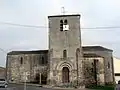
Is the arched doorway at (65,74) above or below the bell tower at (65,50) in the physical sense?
below

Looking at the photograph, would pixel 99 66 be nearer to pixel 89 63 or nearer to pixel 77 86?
pixel 89 63

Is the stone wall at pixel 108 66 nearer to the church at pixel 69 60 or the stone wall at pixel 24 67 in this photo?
the church at pixel 69 60

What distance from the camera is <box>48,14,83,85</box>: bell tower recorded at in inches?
1668

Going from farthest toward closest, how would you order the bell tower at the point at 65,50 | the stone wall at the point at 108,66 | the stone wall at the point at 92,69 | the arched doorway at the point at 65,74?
the stone wall at the point at 108,66, the stone wall at the point at 92,69, the arched doorway at the point at 65,74, the bell tower at the point at 65,50

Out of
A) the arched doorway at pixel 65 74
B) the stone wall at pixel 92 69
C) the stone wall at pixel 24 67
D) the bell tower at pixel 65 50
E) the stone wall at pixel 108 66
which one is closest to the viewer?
the bell tower at pixel 65 50

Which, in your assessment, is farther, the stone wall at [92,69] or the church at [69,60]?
the stone wall at [92,69]

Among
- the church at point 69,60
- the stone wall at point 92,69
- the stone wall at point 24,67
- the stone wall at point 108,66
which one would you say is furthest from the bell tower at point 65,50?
the stone wall at point 24,67

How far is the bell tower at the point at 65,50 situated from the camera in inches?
1668

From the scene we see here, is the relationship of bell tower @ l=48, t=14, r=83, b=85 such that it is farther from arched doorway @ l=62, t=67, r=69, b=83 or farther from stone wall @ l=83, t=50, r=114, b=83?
stone wall @ l=83, t=50, r=114, b=83

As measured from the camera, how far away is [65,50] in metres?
42.9

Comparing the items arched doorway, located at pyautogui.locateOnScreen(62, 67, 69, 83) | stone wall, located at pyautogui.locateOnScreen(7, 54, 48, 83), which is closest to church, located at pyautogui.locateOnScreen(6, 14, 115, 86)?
arched doorway, located at pyautogui.locateOnScreen(62, 67, 69, 83)

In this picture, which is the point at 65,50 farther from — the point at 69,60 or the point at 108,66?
the point at 108,66

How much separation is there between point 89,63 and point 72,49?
19.7 feet

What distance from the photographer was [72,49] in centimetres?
4284
